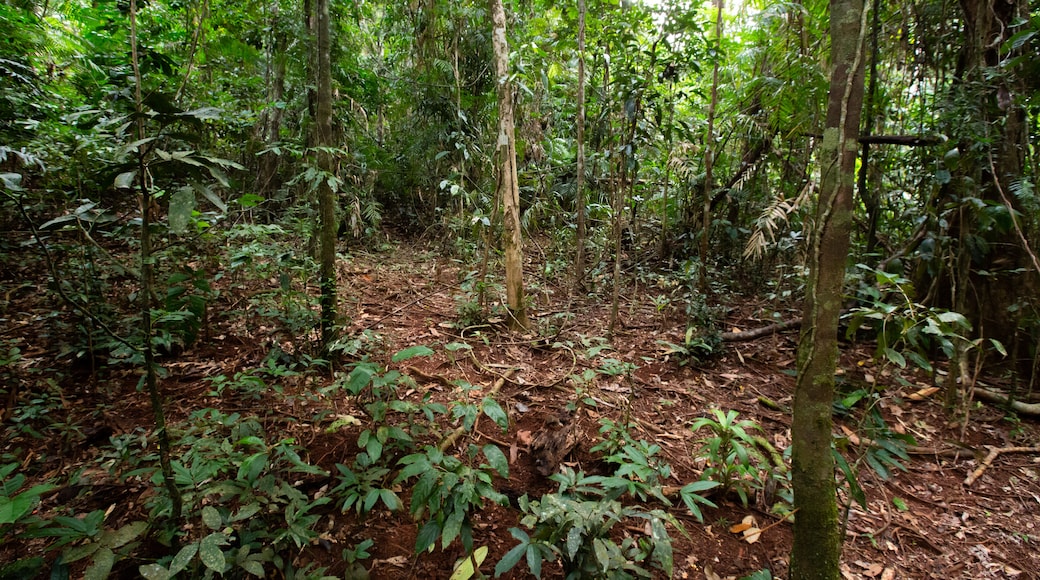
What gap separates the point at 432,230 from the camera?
8.05m

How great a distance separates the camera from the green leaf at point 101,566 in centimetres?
135

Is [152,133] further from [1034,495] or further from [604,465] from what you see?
[1034,495]

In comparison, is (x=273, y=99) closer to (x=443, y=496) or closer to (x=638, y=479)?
(x=443, y=496)

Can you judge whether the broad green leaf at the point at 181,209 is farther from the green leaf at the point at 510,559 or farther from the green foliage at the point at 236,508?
the green leaf at the point at 510,559

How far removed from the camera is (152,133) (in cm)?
187

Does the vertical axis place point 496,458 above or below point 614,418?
above

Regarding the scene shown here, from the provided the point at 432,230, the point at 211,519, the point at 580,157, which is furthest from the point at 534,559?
the point at 432,230

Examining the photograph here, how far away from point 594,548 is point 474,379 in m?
2.10

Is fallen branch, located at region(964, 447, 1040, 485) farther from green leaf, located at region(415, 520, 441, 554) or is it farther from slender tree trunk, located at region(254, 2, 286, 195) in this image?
slender tree trunk, located at region(254, 2, 286, 195)

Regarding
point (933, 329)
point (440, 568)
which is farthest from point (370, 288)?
point (933, 329)

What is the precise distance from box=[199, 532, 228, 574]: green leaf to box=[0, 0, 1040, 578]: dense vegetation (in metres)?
0.01

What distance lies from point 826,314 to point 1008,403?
11.2 feet

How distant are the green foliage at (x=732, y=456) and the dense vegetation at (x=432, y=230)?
3 centimetres

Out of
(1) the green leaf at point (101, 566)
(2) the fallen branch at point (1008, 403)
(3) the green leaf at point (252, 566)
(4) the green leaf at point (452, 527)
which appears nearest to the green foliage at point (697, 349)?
(2) the fallen branch at point (1008, 403)
